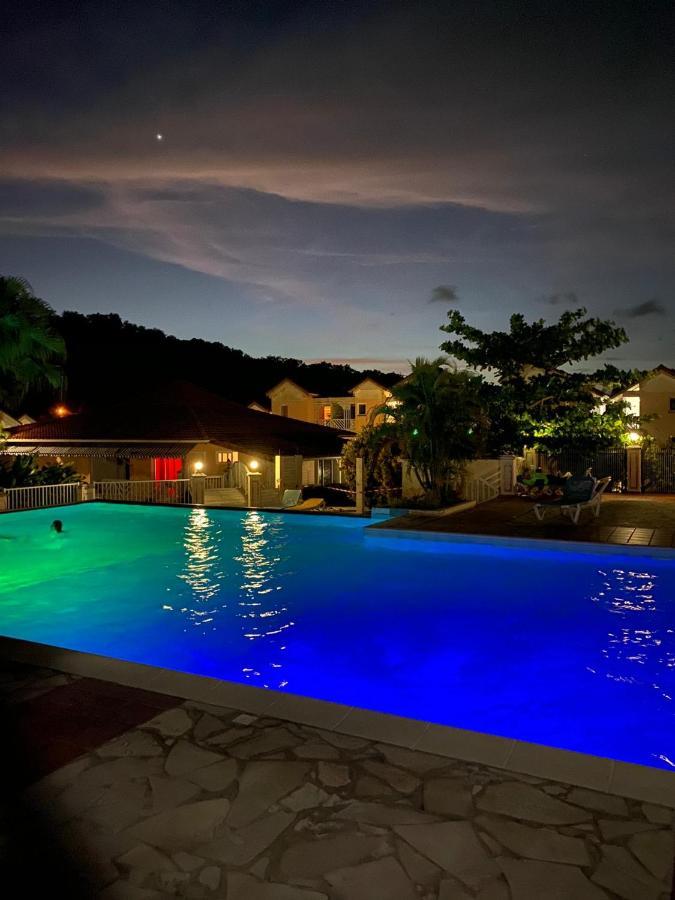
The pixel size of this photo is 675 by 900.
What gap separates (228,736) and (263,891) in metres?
1.48

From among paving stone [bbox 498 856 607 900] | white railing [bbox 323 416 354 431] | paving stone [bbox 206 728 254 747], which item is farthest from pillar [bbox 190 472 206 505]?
white railing [bbox 323 416 354 431]

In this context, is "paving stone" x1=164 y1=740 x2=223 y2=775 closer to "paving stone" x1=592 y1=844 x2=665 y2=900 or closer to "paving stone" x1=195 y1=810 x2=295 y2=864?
"paving stone" x1=195 y1=810 x2=295 y2=864

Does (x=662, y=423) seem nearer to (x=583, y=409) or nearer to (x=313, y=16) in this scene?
(x=583, y=409)

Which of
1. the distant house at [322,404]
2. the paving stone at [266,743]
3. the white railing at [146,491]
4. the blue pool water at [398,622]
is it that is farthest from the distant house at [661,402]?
the paving stone at [266,743]

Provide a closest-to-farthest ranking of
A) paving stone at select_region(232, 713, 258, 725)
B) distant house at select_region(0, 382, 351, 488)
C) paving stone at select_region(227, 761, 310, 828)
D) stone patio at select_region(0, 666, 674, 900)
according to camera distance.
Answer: stone patio at select_region(0, 666, 674, 900) < paving stone at select_region(227, 761, 310, 828) < paving stone at select_region(232, 713, 258, 725) < distant house at select_region(0, 382, 351, 488)

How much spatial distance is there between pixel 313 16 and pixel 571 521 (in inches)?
474

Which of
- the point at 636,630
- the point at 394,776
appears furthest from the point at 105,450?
the point at 394,776

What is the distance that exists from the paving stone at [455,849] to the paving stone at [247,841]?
1.96 feet

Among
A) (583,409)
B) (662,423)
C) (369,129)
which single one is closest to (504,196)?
(369,129)

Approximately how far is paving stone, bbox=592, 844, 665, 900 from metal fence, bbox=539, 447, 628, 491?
67.6 feet

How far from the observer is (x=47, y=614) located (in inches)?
416

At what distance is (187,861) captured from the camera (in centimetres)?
307

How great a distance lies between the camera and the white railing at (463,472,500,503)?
66.6ft

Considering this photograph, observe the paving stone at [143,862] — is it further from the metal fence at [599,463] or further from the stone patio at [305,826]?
the metal fence at [599,463]
